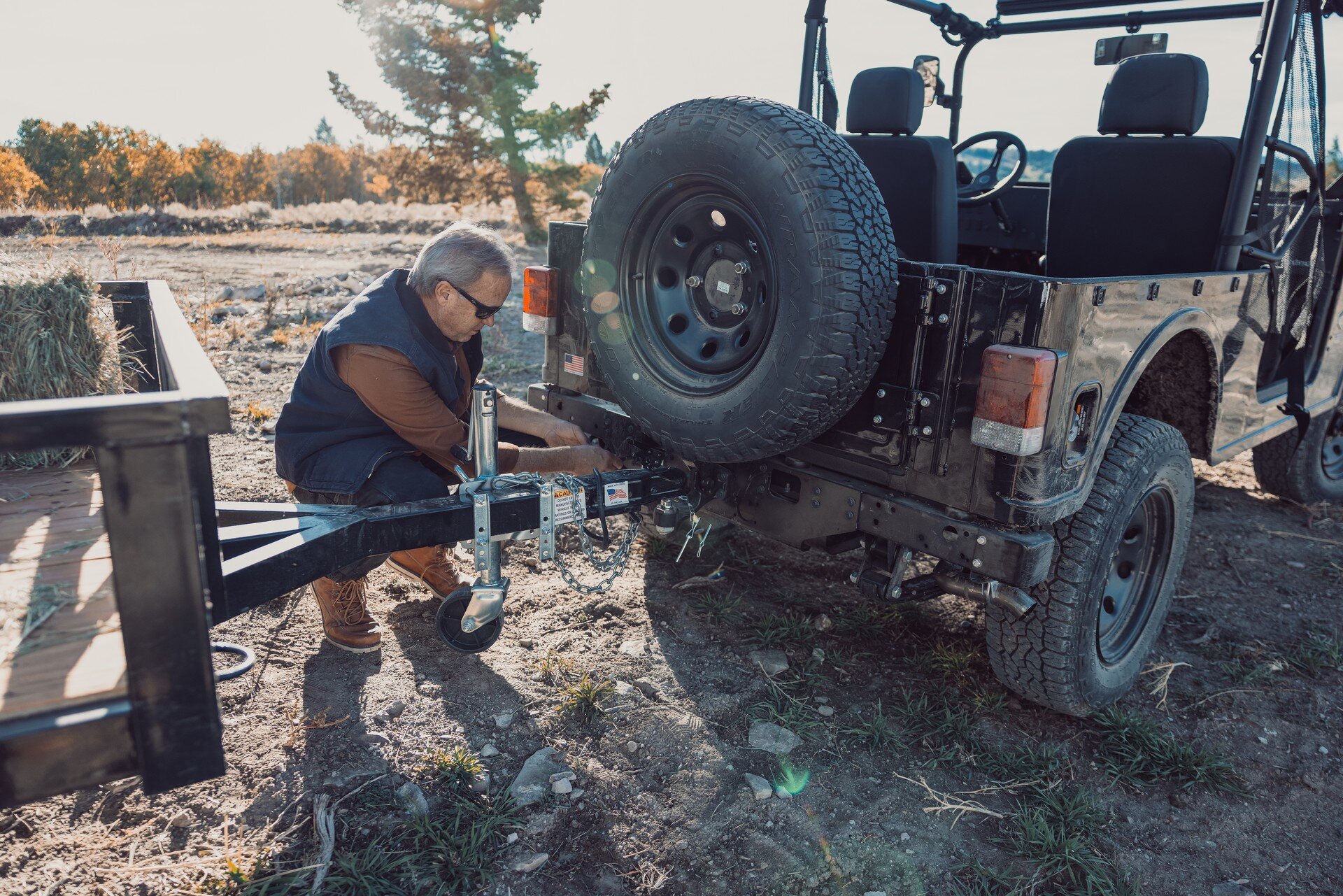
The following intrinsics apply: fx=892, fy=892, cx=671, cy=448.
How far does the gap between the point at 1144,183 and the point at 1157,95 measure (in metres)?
0.39

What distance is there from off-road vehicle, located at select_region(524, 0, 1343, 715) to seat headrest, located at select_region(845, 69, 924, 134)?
1cm

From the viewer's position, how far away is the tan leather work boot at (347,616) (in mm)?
3199

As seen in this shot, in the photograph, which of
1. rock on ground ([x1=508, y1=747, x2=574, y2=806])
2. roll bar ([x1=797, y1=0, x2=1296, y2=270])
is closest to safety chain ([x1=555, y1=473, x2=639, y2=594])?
rock on ground ([x1=508, y1=747, x2=574, y2=806])

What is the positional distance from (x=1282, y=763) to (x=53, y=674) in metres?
3.48

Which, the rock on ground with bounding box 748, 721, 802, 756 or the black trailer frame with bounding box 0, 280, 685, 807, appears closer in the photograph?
the black trailer frame with bounding box 0, 280, 685, 807

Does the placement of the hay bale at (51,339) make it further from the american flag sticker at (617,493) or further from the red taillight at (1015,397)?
the red taillight at (1015,397)

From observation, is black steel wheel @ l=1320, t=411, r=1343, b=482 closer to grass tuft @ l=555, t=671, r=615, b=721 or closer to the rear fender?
the rear fender

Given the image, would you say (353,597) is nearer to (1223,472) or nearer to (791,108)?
(791,108)

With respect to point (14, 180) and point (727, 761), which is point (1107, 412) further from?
point (14, 180)

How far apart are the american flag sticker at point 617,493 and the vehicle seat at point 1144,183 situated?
2125 millimetres

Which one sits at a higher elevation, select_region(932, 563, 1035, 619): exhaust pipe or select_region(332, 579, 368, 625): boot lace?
select_region(932, 563, 1035, 619): exhaust pipe

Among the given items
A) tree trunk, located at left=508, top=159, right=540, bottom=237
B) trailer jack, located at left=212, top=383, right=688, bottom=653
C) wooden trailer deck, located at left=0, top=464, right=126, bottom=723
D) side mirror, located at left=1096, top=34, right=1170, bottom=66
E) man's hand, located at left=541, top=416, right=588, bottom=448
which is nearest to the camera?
wooden trailer deck, located at left=0, top=464, right=126, bottom=723

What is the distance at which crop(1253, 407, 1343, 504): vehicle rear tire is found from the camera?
16.9 feet

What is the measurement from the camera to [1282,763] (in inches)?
117
